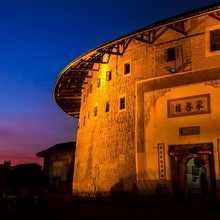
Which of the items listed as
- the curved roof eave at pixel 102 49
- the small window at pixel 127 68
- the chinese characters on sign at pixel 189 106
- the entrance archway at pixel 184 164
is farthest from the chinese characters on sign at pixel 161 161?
the curved roof eave at pixel 102 49

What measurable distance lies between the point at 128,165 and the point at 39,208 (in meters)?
6.79

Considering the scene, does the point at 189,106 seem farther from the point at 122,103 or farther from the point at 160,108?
the point at 122,103

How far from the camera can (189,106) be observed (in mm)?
16766

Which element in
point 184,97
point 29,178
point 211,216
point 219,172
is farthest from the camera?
point 29,178

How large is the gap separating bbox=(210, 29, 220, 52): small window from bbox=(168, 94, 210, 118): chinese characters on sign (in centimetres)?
246

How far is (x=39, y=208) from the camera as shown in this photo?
42.0 feet

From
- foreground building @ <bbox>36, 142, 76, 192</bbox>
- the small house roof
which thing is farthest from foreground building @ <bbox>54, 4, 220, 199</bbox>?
the small house roof

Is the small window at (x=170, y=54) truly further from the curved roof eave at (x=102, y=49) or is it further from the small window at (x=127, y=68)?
the small window at (x=127, y=68)

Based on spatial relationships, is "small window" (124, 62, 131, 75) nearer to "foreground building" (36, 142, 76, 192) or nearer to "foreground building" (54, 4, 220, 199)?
"foreground building" (54, 4, 220, 199)

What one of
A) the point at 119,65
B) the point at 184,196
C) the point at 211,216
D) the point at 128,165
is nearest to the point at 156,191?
the point at 184,196

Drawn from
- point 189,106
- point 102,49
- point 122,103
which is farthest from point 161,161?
point 102,49

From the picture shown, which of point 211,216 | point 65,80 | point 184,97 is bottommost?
point 211,216

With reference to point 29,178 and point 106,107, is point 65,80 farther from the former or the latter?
point 29,178

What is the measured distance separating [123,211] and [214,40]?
940 centimetres
